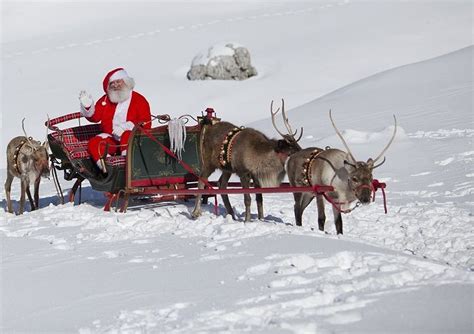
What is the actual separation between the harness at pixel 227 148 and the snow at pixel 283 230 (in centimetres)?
59

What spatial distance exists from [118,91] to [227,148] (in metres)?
1.70

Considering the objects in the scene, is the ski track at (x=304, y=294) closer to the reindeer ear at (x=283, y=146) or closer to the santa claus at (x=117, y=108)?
the reindeer ear at (x=283, y=146)

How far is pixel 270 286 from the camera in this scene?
583 centimetres

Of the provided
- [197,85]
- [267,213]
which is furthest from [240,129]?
[197,85]

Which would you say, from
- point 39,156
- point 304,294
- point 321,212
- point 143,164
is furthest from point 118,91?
point 304,294

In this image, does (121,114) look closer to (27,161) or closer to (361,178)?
(27,161)

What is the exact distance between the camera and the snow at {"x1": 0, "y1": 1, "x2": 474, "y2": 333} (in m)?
5.38

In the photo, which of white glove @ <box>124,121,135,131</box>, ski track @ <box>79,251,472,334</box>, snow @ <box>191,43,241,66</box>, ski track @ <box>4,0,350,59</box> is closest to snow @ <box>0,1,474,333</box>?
ski track @ <box>79,251,472,334</box>

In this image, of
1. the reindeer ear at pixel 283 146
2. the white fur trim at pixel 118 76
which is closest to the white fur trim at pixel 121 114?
the white fur trim at pixel 118 76

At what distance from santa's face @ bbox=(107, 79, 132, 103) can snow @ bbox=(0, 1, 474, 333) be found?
1.32 meters

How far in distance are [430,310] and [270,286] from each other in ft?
3.92

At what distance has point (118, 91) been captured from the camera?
9.91 meters

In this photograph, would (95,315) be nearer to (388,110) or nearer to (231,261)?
(231,261)

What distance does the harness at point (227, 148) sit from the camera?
29.7 ft
